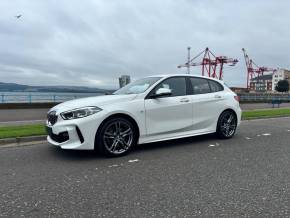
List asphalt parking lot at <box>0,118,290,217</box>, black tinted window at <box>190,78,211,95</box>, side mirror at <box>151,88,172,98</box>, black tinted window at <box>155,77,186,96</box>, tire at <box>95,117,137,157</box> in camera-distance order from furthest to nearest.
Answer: black tinted window at <box>190,78,211,95</box> < black tinted window at <box>155,77,186,96</box> < side mirror at <box>151,88,172,98</box> < tire at <box>95,117,137,157</box> < asphalt parking lot at <box>0,118,290,217</box>

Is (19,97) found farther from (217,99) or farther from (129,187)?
(129,187)

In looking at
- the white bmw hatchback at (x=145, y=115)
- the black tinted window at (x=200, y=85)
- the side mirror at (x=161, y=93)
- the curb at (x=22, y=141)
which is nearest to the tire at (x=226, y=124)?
the white bmw hatchback at (x=145, y=115)

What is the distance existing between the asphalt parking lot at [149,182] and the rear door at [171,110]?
48cm

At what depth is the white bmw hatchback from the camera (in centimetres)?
514

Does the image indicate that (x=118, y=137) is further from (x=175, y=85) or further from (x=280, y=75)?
(x=280, y=75)

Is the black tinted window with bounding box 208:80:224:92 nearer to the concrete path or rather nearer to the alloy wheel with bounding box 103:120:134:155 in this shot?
the alloy wheel with bounding box 103:120:134:155

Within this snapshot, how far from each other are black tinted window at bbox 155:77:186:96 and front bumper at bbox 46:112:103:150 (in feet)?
5.62

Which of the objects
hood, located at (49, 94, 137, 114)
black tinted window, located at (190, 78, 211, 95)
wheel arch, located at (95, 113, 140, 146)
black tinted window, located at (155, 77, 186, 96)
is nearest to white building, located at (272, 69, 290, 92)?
black tinted window, located at (190, 78, 211, 95)

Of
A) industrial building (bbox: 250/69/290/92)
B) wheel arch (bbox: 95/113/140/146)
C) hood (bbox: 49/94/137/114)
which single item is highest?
industrial building (bbox: 250/69/290/92)

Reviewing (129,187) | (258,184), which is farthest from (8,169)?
(258,184)

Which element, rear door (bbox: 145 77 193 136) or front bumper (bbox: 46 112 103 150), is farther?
Answer: rear door (bbox: 145 77 193 136)

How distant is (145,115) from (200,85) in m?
1.93

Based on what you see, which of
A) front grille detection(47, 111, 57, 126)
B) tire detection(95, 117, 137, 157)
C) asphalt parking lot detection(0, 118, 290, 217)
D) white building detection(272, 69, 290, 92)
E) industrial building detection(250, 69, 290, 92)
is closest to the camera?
asphalt parking lot detection(0, 118, 290, 217)

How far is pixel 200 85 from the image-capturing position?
695 cm
